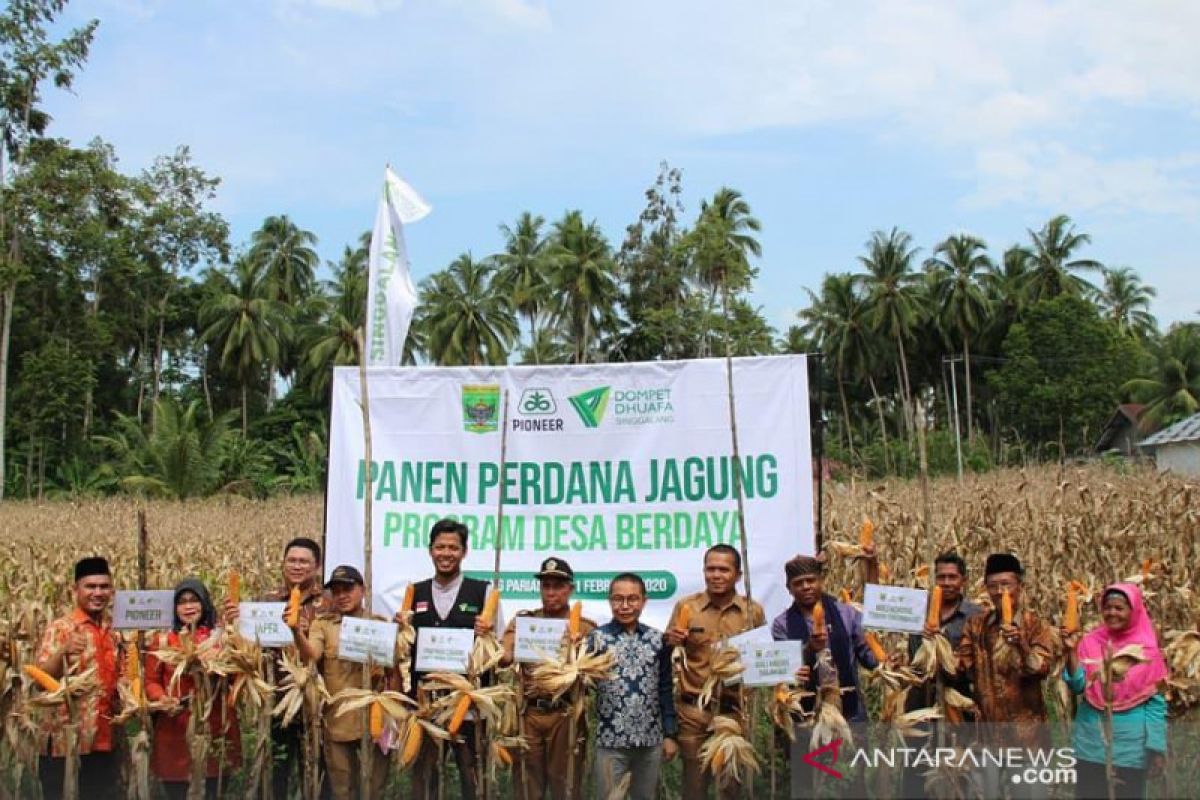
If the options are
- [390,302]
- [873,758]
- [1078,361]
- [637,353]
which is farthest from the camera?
[637,353]

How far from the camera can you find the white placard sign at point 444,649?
4840 millimetres

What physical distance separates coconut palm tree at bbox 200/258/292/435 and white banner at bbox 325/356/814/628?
133 ft

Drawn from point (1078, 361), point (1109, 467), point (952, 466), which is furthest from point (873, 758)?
point (1078, 361)

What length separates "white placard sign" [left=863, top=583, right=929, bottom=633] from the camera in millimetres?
4715

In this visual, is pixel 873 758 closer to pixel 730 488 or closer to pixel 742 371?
pixel 730 488

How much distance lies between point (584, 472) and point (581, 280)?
3944 centimetres

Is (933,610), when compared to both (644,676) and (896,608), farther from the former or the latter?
(644,676)

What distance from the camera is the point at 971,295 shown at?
175 ft

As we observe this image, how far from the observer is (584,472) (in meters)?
7.07

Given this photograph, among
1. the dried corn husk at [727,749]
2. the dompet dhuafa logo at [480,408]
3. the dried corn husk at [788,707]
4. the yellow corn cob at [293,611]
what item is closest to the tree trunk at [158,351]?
the dompet dhuafa logo at [480,408]

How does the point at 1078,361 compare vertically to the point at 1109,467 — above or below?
A: above

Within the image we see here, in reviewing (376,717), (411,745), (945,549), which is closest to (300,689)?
(376,717)

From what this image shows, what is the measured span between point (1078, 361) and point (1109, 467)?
30316 mm

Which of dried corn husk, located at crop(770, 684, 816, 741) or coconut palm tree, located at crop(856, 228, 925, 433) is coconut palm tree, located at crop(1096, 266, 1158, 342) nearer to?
coconut palm tree, located at crop(856, 228, 925, 433)
